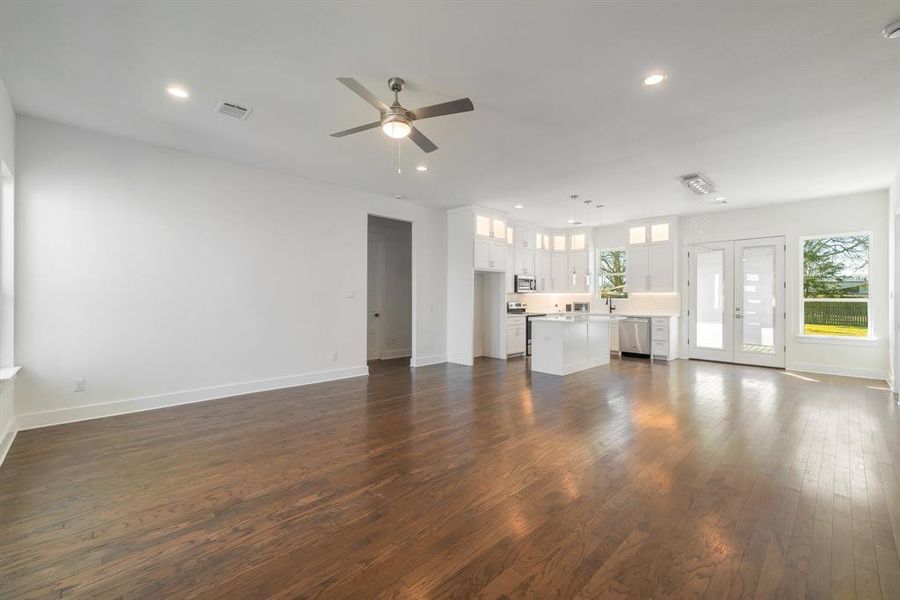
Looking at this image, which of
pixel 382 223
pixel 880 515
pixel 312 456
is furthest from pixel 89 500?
pixel 382 223

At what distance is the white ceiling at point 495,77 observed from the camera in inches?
93.6

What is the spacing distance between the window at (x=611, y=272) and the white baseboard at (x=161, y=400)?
6610 millimetres

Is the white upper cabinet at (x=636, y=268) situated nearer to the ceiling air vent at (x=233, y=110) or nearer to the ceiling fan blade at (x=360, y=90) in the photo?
the ceiling fan blade at (x=360, y=90)

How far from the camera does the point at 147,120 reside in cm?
380

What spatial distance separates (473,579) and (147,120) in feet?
16.0

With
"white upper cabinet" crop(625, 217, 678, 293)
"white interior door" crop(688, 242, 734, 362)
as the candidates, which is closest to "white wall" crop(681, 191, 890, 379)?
"white interior door" crop(688, 242, 734, 362)

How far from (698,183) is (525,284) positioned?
396 centimetres

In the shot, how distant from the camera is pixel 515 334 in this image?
27.1 ft

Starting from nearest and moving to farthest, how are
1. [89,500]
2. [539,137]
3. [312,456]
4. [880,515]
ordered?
1. [880,515]
2. [89,500]
3. [312,456]
4. [539,137]

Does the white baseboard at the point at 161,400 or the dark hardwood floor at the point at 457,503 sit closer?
the dark hardwood floor at the point at 457,503

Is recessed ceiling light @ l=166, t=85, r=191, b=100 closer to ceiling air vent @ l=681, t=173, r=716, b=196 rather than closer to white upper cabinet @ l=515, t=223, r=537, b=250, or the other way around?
ceiling air vent @ l=681, t=173, r=716, b=196

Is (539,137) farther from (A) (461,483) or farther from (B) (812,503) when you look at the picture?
(B) (812,503)

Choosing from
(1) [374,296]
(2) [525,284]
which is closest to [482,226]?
(2) [525,284]

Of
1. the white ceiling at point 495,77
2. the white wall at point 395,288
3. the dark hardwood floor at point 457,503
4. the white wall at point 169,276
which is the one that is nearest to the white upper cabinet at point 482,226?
the white wall at point 395,288
